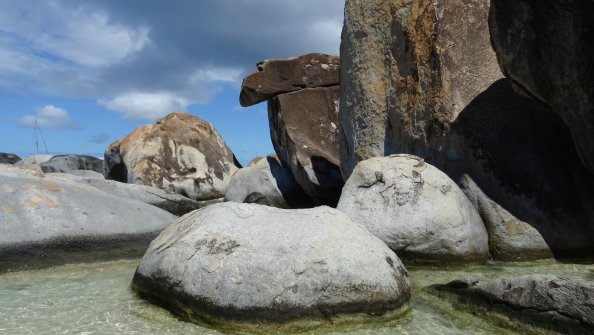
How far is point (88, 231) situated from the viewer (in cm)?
822

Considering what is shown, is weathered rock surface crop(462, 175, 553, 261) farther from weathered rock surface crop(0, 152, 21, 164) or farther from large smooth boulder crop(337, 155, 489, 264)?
weathered rock surface crop(0, 152, 21, 164)

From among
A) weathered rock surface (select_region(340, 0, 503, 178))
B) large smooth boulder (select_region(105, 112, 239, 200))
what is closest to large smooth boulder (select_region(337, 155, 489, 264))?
weathered rock surface (select_region(340, 0, 503, 178))

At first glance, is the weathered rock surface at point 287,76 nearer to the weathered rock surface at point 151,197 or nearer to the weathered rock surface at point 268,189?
the weathered rock surface at point 268,189

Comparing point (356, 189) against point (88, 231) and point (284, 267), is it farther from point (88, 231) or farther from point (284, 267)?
point (88, 231)

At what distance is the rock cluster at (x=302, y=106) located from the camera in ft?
42.8

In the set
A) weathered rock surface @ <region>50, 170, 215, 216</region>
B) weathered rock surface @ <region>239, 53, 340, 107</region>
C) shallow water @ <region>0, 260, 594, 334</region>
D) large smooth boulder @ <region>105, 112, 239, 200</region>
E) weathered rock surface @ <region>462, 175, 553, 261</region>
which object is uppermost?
weathered rock surface @ <region>239, 53, 340, 107</region>

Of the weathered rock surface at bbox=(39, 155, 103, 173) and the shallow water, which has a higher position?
the weathered rock surface at bbox=(39, 155, 103, 173)

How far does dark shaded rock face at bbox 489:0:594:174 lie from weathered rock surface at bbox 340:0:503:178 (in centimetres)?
131

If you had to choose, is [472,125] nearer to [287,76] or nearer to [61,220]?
[61,220]

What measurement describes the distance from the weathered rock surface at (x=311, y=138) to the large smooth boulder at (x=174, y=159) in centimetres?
382

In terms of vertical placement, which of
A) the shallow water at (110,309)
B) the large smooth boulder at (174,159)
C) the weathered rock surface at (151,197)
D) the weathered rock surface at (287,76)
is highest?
the weathered rock surface at (287,76)

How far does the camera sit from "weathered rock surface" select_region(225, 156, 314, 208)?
45.4ft

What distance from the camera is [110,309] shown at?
5.23 m

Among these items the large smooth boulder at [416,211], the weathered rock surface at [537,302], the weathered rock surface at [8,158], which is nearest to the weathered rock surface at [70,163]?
the weathered rock surface at [8,158]
